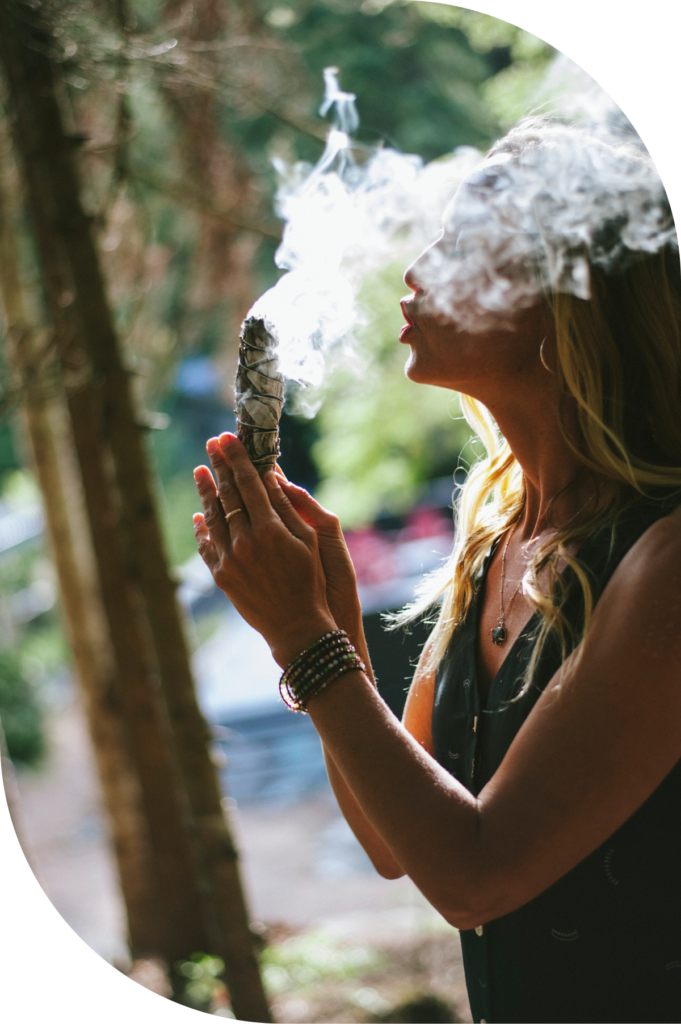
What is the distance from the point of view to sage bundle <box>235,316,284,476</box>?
44.9 inches

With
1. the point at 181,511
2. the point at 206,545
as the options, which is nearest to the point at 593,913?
the point at 206,545

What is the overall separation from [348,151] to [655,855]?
63.6 inches

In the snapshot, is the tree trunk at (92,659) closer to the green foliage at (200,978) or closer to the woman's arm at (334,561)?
the green foliage at (200,978)

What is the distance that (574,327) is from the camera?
1004 millimetres

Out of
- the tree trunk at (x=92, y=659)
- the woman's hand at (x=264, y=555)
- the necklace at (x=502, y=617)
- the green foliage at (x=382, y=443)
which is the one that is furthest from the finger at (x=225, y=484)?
the green foliage at (x=382, y=443)

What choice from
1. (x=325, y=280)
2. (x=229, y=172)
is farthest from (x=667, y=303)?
(x=229, y=172)

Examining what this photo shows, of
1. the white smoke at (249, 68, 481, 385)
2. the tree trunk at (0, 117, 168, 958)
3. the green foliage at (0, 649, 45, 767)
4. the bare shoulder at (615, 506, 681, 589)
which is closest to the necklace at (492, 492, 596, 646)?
the bare shoulder at (615, 506, 681, 589)

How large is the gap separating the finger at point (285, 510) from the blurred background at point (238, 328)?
433mm

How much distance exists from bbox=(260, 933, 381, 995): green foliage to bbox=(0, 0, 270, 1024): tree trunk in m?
1.25

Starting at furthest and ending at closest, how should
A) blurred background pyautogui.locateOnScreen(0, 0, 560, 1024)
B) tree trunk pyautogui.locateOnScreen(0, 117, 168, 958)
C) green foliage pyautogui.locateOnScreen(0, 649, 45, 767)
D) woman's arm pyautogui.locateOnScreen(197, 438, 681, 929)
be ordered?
green foliage pyautogui.locateOnScreen(0, 649, 45, 767) → tree trunk pyautogui.locateOnScreen(0, 117, 168, 958) → blurred background pyautogui.locateOnScreen(0, 0, 560, 1024) → woman's arm pyautogui.locateOnScreen(197, 438, 681, 929)

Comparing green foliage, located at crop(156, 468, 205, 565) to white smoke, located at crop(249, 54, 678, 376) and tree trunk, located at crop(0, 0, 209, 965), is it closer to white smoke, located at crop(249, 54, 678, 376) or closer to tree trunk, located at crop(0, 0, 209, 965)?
tree trunk, located at crop(0, 0, 209, 965)

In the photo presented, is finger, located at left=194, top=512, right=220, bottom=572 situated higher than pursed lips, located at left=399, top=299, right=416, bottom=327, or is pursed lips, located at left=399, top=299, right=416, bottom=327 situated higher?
pursed lips, located at left=399, top=299, right=416, bottom=327

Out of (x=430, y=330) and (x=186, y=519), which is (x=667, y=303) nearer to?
(x=430, y=330)

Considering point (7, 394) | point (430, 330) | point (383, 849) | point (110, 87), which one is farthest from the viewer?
point (7, 394)
